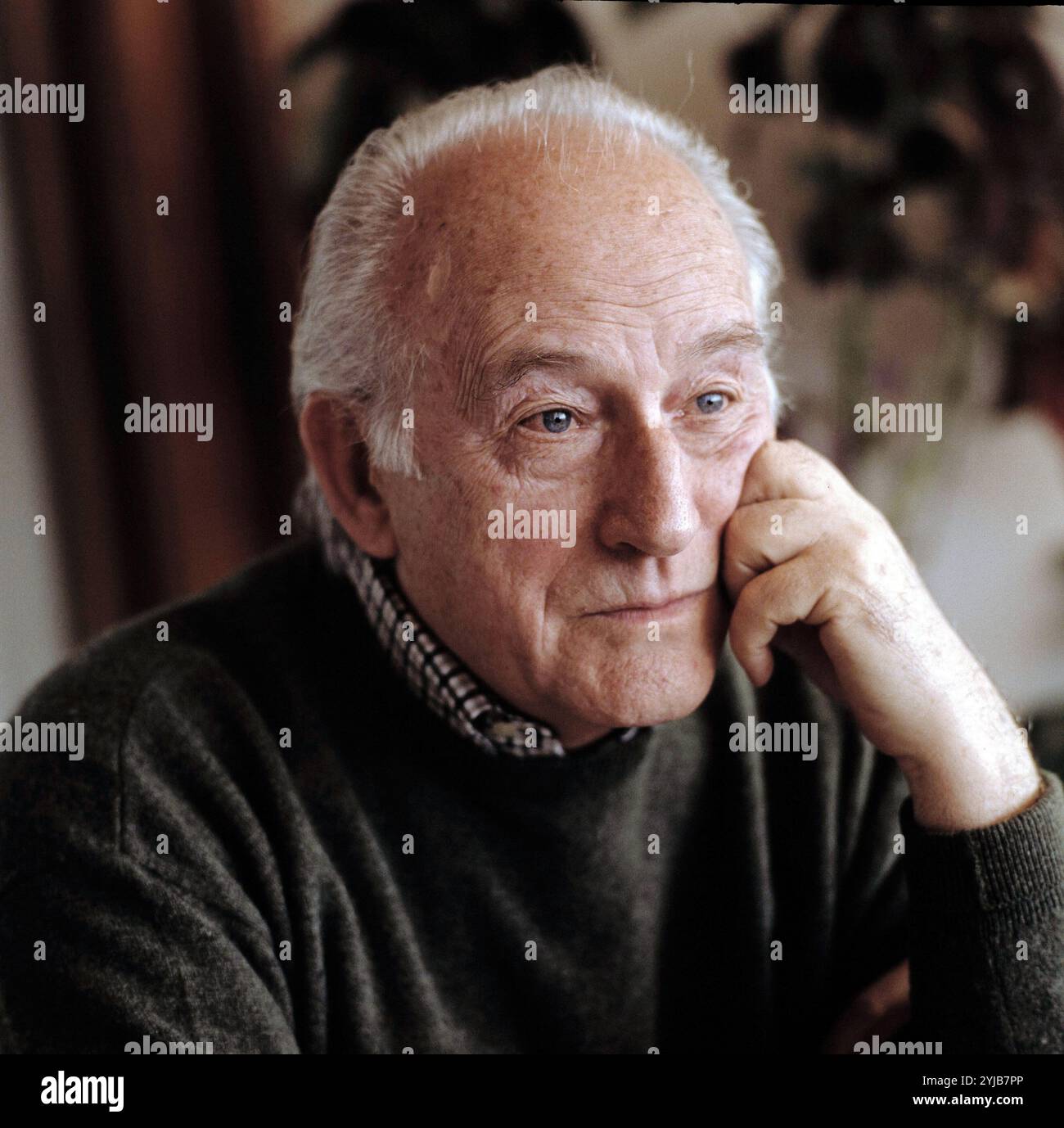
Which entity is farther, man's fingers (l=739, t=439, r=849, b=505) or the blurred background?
the blurred background

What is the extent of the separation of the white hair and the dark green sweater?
0.87 feet

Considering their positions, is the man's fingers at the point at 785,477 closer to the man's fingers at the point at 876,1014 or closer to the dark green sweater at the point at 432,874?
the dark green sweater at the point at 432,874

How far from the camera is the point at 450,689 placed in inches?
44.4

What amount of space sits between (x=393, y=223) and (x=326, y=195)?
1.24m

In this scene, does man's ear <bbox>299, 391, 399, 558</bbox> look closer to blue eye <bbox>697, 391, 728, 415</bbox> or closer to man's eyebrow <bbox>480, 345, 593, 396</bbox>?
man's eyebrow <bbox>480, 345, 593, 396</bbox>

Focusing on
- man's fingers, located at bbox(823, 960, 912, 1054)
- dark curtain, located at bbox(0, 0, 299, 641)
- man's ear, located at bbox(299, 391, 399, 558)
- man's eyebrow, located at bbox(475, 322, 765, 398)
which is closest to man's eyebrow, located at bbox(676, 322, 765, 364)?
man's eyebrow, located at bbox(475, 322, 765, 398)

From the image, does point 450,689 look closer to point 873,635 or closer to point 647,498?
point 647,498

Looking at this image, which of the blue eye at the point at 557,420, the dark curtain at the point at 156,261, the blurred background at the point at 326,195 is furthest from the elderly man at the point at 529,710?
the dark curtain at the point at 156,261

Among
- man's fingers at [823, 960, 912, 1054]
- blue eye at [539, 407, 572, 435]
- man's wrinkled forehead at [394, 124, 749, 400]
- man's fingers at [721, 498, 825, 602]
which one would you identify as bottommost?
man's fingers at [823, 960, 912, 1054]

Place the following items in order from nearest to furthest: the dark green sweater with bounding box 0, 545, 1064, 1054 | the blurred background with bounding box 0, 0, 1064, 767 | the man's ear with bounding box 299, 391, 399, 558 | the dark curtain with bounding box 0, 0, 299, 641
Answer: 1. the dark green sweater with bounding box 0, 545, 1064, 1054
2. the man's ear with bounding box 299, 391, 399, 558
3. the blurred background with bounding box 0, 0, 1064, 767
4. the dark curtain with bounding box 0, 0, 299, 641

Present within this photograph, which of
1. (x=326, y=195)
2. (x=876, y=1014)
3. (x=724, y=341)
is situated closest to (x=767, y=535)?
(x=724, y=341)

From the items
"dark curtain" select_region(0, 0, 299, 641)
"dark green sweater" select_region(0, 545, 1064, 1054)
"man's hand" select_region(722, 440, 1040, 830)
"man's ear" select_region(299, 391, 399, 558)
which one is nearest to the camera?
"dark green sweater" select_region(0, 545, 1064, 1054)

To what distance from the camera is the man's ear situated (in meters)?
1.16

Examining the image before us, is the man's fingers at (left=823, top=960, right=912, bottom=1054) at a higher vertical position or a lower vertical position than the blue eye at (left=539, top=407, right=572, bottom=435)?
lower
